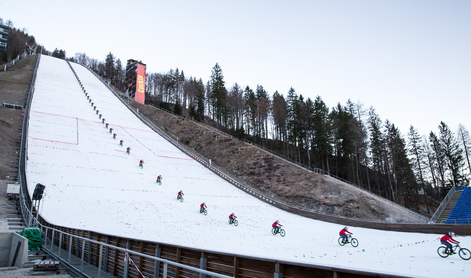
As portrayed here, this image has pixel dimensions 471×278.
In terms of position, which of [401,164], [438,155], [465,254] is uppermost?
[438,155]

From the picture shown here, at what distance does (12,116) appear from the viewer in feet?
101

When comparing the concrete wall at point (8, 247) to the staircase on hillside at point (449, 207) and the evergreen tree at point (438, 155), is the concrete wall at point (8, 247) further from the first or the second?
the evergreen tree at point (438, 155)

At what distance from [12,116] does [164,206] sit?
23.4 metres

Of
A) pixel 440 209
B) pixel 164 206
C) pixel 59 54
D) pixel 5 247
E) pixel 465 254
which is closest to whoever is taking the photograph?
pixel 5 247

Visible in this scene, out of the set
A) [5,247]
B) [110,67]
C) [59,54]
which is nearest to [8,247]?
[5,247]

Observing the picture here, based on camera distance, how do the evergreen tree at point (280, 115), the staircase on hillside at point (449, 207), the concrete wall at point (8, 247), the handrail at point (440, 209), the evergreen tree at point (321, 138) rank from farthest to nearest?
the evergreen tree at point (280, 115), the evergreen tree at point (321, 138), the staircase on hillside at point (449, 207), the handrail at point (440, 209), the concrete wall at point (8, 247)

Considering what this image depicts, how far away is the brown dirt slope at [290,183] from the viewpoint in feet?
87.2

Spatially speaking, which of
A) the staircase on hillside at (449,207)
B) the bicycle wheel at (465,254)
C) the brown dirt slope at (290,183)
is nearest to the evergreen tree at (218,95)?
the brown dirt slope at (290,183)

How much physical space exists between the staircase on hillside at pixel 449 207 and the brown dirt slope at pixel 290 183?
5.42 feet

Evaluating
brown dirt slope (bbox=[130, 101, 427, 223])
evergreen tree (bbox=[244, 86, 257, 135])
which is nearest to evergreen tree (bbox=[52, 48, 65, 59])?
evergreen tree (bbox=[244, 86, 257, 135])

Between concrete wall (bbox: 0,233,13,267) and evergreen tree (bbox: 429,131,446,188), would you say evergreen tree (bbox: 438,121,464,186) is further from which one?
concrete wall (bbox: 0,233,13,267)

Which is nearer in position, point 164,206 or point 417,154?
point 164,206

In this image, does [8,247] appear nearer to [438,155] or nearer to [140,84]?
[438,155]

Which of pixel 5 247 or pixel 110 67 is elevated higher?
pixel 110 67
